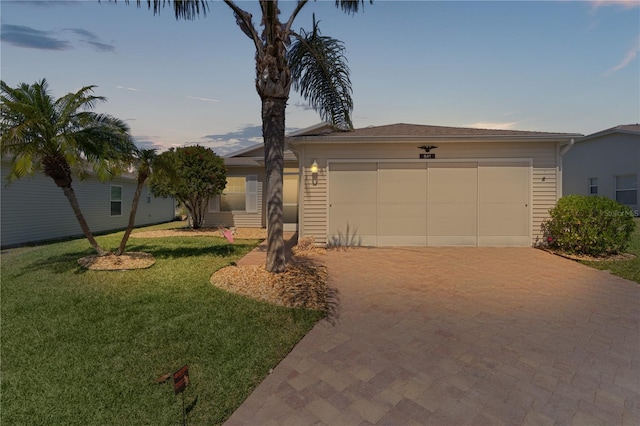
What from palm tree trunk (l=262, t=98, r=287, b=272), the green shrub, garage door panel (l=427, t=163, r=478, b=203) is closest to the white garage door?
garage door panel (l=427, t=163, r=478, b=203)

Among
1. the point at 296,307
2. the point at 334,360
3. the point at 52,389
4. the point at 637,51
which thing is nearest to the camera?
the point at 52,389

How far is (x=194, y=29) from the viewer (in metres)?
6.16

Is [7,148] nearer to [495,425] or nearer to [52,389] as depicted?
[52,389]

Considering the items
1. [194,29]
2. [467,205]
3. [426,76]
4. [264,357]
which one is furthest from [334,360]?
[426,76]

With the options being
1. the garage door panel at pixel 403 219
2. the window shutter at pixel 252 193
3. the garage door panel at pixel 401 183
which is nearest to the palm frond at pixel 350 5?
the garage door panel at pixel 401 183

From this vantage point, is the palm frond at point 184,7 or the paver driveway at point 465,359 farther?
the palm frond at point 184,7

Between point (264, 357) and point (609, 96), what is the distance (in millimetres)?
13205

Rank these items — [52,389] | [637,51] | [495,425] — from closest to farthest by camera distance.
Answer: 1. [495,425]
2. [52,389]
3. [637,51]

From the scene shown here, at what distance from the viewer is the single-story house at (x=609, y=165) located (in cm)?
1617

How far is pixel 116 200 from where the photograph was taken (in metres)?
15.6

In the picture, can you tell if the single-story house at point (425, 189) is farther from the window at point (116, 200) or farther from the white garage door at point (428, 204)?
the window at point (116, 200)

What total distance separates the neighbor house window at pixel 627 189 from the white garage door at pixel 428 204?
44.0 feet

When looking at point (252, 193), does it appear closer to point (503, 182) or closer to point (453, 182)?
point (453, 182)

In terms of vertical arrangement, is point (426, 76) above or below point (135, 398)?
above
